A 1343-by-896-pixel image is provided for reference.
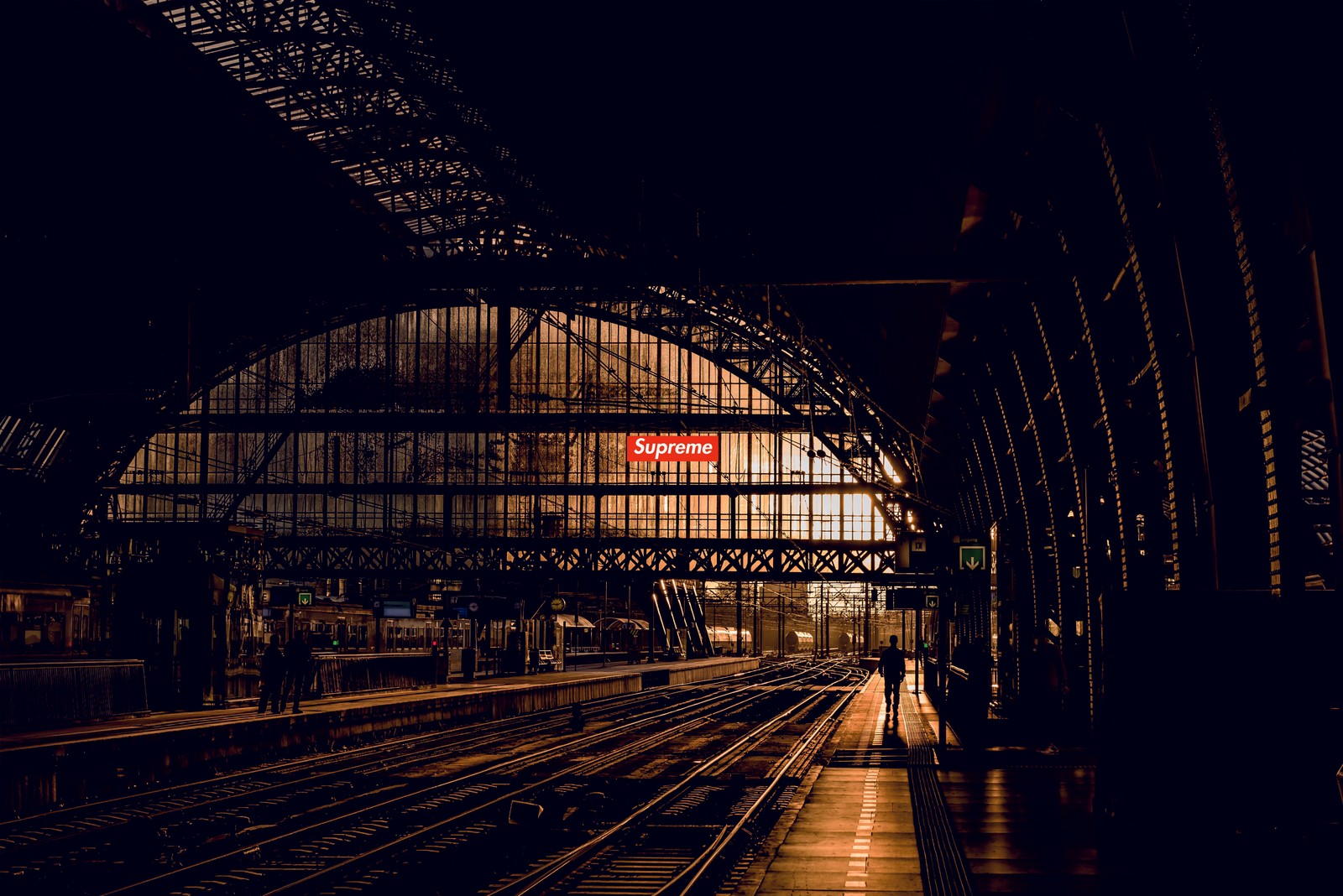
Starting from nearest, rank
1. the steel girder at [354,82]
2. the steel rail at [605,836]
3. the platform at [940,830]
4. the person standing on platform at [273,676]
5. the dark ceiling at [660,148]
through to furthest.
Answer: the dark ceiling at [660,148] → the platform at [940,830] → the steel rail at [605,836] → the person standing on platform at [273,676] → the steel girder at [354,82]

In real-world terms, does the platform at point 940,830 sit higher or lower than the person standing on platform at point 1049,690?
lower

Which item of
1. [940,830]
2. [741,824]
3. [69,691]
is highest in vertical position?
[69,691]

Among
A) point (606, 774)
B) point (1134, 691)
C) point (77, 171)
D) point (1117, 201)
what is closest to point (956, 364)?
point (606, 774)

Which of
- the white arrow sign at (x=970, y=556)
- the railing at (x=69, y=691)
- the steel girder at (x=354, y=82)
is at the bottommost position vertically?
the railing at (x=69, y=691)

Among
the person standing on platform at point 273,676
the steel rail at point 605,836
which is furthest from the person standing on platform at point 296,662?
the steel rail at point 605,836

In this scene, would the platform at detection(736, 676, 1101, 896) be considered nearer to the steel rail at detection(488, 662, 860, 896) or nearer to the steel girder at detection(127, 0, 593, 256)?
the steel rail at detection(488, 662, 860, 896)

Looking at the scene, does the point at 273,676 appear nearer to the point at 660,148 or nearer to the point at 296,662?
the point at 296,662

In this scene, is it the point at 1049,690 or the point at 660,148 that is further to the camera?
the point at 660,148

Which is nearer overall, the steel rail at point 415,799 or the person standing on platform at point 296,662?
the steel rail at point 415,799

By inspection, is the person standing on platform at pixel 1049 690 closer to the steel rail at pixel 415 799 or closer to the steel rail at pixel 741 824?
the steel rail at pixel 741 824

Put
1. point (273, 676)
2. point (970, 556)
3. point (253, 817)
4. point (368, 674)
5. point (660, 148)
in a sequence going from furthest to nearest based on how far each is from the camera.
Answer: point (368, 674) → point (273, 676) → point (660, 148) → point (970, 556) → point (253, 817)

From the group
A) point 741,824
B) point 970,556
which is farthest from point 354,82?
point 741,824

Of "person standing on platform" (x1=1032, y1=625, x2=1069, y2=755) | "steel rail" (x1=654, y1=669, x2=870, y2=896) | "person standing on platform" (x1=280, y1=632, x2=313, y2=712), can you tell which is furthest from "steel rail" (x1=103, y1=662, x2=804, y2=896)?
"person standing on platform" (x1=1032, y1=625, x2=1069, y2=755)

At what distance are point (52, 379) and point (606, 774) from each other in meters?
28.4
